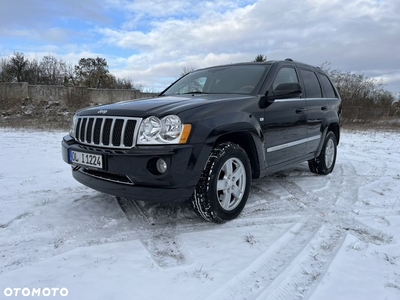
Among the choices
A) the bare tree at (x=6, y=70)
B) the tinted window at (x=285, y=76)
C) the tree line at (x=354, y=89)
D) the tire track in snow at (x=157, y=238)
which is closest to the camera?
the tire track in snow at (x=157, y=238)

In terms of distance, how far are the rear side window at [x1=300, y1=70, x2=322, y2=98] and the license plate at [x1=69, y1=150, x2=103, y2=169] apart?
10.3ft

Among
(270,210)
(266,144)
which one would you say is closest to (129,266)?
(270,210)

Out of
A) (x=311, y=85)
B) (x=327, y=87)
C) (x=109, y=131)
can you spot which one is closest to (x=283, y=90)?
(x=311, y=85)

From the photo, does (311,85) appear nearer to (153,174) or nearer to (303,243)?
(303,243)

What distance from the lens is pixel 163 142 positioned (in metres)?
2.44

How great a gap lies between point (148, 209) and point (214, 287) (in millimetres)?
1478

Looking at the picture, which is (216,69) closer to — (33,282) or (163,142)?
(163,142)

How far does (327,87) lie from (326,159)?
1254 mm

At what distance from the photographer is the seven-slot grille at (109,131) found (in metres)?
2.52

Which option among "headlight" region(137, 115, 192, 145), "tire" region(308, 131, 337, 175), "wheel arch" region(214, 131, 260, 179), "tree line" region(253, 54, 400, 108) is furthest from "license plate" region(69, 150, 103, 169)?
"tree line" region(253, 54, 400, 108)

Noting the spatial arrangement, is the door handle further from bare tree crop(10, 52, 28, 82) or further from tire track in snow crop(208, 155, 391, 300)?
bare tree crop(10, 52, 28, 82)

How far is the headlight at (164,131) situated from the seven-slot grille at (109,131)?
7 centimetres

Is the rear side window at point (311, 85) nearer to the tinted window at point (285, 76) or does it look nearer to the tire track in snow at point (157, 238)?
the tinted window at point (285, 76)

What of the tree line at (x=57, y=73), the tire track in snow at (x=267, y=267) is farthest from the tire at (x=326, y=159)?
the tree line at (x=57, y=73)
